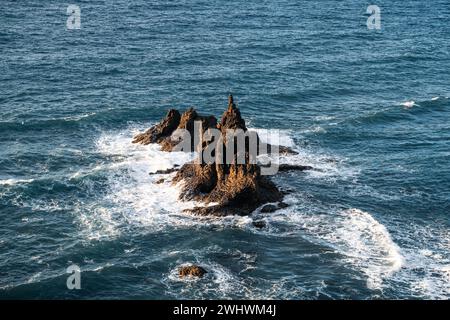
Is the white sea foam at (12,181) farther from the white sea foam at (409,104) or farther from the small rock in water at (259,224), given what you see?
the white sea foam at (409,104)

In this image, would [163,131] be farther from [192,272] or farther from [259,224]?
[192,272]

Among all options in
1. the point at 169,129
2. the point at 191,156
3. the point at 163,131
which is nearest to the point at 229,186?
the point at 191,156

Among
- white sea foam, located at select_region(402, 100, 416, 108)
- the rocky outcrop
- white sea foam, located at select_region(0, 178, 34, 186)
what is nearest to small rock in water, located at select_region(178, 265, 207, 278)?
white sea foam, located at select_region(0, 178, 34, 186)

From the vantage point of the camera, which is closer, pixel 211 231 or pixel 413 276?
pixel 413 276

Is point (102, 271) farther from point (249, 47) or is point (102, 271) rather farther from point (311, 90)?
point (249, 47)

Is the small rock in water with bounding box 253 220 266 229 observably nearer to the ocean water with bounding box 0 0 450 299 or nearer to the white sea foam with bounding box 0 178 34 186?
the ocean water with bounding box 0 0 450 299

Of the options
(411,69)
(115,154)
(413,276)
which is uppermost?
(411,69)

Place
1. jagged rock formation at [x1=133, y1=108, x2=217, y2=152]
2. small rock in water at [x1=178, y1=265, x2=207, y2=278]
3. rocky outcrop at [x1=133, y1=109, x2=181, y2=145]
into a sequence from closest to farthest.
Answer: small rock in water at [x1=178, y1=265, x2=207, y2=278]
jagged rock formation at [x1=133, y1=108, x2=217, y2=152]
rocky outcrop at [x1=133, y1=109, x2=181, y2=145]

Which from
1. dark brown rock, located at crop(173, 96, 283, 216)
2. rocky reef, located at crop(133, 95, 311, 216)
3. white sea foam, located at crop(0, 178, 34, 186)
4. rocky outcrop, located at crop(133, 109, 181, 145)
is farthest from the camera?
rocky outcrop, located at crop(133, 109, 181, 145)
